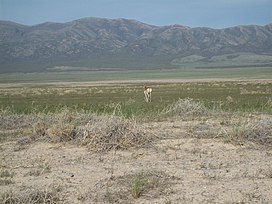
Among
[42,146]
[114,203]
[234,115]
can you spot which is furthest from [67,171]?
[234,115]

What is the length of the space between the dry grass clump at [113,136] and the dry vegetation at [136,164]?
0.03 metres

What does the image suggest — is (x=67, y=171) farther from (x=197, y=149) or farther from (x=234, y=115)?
(x=234, y=115)

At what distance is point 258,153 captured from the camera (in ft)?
42.1

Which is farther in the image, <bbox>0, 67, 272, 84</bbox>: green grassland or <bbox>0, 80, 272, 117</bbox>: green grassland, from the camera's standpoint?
<bbox>0, 67, 272, 84</bbox>: green grassland

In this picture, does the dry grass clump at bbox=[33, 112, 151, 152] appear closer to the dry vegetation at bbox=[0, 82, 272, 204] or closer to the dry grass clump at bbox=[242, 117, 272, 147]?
the dry vegetation at bbox=[0, 82, 272, 204]

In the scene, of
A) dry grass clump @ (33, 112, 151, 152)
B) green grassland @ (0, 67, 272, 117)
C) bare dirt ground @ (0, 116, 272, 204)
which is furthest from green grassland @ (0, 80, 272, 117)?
bare dirt ground @ (0, 116, 272, 204)

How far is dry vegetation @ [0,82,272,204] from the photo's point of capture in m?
9.22

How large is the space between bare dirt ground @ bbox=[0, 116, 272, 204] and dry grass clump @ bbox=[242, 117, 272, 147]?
0.29 metres

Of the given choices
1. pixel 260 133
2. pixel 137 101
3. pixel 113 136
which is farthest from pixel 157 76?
pixel 113 136

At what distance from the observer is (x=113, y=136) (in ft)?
45.1

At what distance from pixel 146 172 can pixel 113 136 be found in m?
3.53

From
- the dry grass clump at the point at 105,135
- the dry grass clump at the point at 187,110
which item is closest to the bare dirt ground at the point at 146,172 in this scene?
the dry grass clump at the point at 105,135

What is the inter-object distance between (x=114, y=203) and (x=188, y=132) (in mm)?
7332

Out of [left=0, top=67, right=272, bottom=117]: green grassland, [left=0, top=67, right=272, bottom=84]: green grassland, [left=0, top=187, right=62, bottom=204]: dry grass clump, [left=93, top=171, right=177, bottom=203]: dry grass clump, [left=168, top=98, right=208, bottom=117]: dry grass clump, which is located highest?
[left=0, top=187, right=62, bottom=204]: dry grass clump
